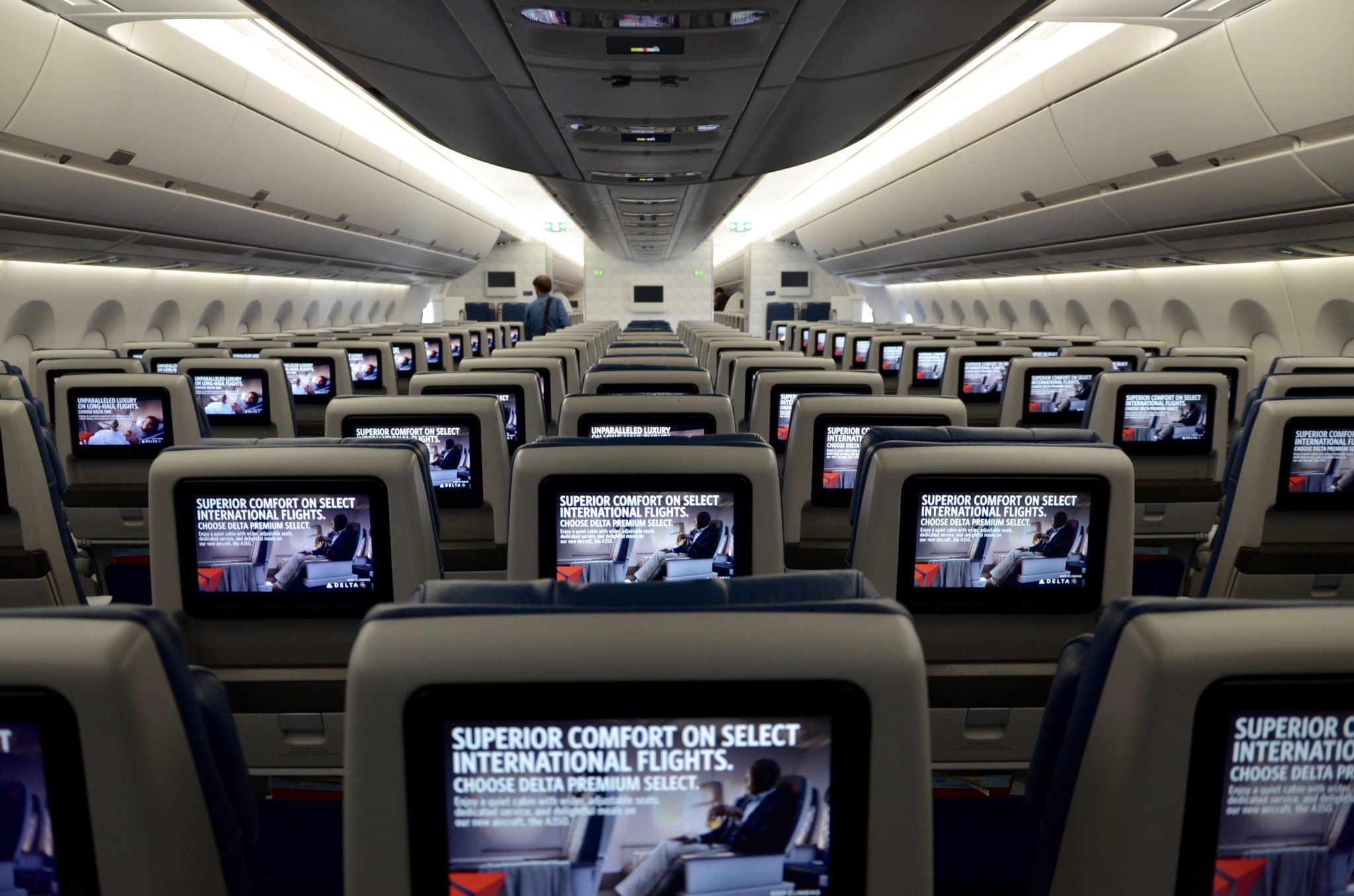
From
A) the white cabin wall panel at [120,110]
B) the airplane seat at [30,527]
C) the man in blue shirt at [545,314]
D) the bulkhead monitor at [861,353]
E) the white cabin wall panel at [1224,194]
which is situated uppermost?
the white cabin wall panel at [120,110]

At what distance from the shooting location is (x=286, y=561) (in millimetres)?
2695

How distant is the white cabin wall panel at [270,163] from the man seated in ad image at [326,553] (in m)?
9.02

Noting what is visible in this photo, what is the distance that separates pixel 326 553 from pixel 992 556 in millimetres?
1864

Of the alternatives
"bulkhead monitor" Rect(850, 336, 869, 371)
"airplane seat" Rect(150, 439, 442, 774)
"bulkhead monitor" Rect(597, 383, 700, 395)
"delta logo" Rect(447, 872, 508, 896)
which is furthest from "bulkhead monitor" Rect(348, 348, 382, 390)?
"delta logo" Rect(447, 872, 508, 896)

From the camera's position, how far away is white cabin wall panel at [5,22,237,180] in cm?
716

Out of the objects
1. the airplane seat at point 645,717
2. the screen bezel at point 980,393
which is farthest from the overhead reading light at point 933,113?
the airplane seat at point 645,717

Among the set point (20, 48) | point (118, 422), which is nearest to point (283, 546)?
point (118, 422)

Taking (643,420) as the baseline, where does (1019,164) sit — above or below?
above

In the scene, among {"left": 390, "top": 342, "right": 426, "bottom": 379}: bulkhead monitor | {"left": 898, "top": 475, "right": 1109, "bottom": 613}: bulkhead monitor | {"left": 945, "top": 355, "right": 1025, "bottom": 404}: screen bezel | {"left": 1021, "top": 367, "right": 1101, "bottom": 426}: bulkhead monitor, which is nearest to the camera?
{"left": 898, "top": 475, "right": 1109, "bottom": 613}: bulkhead monitor

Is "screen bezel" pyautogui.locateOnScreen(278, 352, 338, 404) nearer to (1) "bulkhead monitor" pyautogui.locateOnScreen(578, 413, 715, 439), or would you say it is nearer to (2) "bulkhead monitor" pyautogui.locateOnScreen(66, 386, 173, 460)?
(2) "bulkhead monitor" pyautogui.locateOnScreen(66, 386, 173, 460)

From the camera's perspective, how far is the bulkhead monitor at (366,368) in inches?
396

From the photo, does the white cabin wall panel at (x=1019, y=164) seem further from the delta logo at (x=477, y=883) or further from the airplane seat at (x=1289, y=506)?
the delta logo at (x=477, y=883)

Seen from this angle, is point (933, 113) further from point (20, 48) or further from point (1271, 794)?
point (1271, 794)

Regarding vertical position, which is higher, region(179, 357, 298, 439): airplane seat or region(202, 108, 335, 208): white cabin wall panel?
region(202, 108, 335, 208): white cabin wall panel
